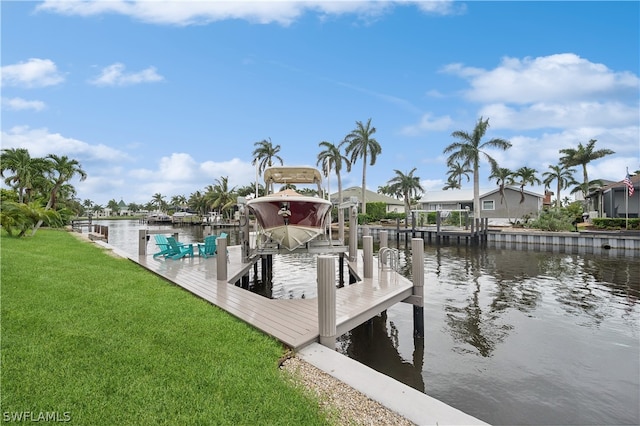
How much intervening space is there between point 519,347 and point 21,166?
155ft

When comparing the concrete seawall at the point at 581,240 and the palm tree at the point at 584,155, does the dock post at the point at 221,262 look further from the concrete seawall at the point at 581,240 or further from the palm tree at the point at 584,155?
the palm tree at the point at 584,155

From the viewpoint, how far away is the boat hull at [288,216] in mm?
10195

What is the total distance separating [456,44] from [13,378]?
66.3 ft

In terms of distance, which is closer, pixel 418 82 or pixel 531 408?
pixel 531 408

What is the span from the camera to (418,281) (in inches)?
298

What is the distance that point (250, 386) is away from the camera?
349 cm

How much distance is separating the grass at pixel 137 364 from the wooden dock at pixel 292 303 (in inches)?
13.8

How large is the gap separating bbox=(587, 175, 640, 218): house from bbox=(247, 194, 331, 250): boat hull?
1243 inches

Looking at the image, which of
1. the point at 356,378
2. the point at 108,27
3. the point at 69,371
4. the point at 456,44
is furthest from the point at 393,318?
the point at 456,44

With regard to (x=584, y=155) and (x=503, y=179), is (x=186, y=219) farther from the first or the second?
(x=584, y=155)

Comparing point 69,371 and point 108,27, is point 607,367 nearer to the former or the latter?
point 69,371

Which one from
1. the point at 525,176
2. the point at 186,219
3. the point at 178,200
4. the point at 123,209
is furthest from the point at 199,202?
the point at 123,209

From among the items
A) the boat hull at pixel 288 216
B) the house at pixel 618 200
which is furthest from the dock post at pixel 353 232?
the house at pixel 618 200

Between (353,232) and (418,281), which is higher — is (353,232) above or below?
above
